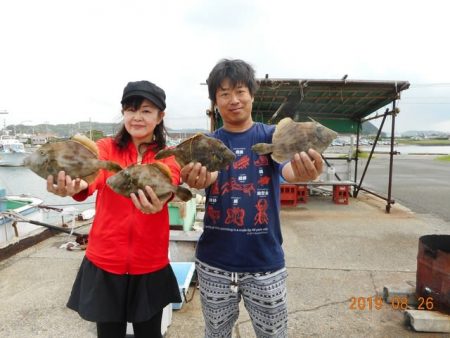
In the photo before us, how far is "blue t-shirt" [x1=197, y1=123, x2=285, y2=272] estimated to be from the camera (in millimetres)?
2572

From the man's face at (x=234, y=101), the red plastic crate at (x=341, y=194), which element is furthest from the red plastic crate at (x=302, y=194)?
the man's face at (x=234, y=101)

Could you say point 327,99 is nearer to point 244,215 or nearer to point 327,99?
point 327,99

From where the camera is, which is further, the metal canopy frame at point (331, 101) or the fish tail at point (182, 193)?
the metal canopy frame at point (331, 101)

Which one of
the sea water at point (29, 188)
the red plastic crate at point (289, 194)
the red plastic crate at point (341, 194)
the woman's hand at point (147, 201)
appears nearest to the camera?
the woman's hand at point (147, 201)

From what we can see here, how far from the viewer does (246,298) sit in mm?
2664

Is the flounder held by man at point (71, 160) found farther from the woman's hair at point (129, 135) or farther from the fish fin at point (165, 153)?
the fish fin at point (165, 153)

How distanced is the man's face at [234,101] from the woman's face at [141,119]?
55cm

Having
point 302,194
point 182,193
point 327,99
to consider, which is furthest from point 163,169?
point 302,194

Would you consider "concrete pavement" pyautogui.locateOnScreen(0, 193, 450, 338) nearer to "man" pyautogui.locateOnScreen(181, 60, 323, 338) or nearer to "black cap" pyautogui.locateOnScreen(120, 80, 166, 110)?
"man" pyautogui.locateOnScreen(181, 60, 323, 338)

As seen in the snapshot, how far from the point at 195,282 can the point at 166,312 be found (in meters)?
1.31

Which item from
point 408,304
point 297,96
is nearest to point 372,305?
point 408,304

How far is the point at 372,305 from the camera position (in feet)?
15.7

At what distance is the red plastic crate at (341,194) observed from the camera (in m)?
12.4

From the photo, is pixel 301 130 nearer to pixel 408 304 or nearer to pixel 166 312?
pixel 166 312
